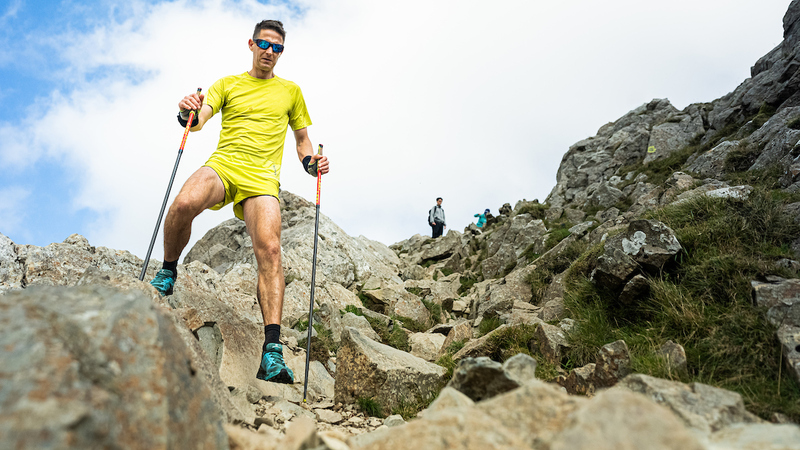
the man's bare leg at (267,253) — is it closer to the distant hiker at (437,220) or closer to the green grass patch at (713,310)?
the green grass patch at (713,310)

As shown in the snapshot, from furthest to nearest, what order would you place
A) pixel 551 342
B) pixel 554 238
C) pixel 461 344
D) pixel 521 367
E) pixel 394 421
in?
pixel 554 238 < pixel 461 344 < pixel 551 342 < pixel 394 421 < pixel 521 367

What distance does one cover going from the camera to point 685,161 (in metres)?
17.9

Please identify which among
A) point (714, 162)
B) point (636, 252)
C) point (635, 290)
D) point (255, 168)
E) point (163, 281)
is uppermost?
point (714, 162)

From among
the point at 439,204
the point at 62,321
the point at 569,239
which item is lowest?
the point at 62,321

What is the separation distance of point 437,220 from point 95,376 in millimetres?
29268

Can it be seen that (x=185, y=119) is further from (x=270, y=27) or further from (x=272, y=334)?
(x=272, y=334)

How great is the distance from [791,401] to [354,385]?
417cm

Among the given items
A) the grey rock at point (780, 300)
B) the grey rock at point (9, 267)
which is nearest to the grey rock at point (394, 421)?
the grey rock at point (780, 300)

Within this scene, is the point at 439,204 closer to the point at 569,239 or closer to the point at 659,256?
the point at 569,239

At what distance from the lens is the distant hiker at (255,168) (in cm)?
514

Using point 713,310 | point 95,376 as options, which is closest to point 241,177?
point 95,376

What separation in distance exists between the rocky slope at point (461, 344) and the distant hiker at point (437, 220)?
15.1 metres

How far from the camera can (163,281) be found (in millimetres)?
5398

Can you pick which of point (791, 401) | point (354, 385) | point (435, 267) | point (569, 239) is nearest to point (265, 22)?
point (354, 385)
